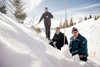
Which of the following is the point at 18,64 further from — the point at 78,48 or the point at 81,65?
the point at 78,48

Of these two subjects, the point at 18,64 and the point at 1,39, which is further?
the point at 1,39

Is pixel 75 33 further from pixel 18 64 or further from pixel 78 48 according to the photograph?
pixel 18 64

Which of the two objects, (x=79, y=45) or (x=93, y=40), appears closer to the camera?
(x=79, y=45)

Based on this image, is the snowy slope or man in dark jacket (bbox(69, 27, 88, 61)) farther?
the snowy slope

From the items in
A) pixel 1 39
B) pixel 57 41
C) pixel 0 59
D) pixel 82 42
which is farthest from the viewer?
pixel 57 41

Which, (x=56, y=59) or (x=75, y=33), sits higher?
(x=75, y=33)

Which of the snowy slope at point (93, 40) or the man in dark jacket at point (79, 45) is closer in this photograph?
the man in dark jacket at point (79, 45)

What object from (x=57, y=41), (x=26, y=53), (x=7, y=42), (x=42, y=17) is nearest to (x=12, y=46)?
(x=7, y=42)

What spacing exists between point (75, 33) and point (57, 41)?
1.35 meters

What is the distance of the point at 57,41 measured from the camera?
4.37 metres

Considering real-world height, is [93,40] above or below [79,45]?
above

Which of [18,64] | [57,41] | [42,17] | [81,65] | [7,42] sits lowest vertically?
[81,65]

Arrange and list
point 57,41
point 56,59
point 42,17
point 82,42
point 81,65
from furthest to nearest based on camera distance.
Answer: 1. point 42,17
2. point 57,41
3. point 82,42
4. point 81,65
5. point 56,59

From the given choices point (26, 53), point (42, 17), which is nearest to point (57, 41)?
point (42, 17)
